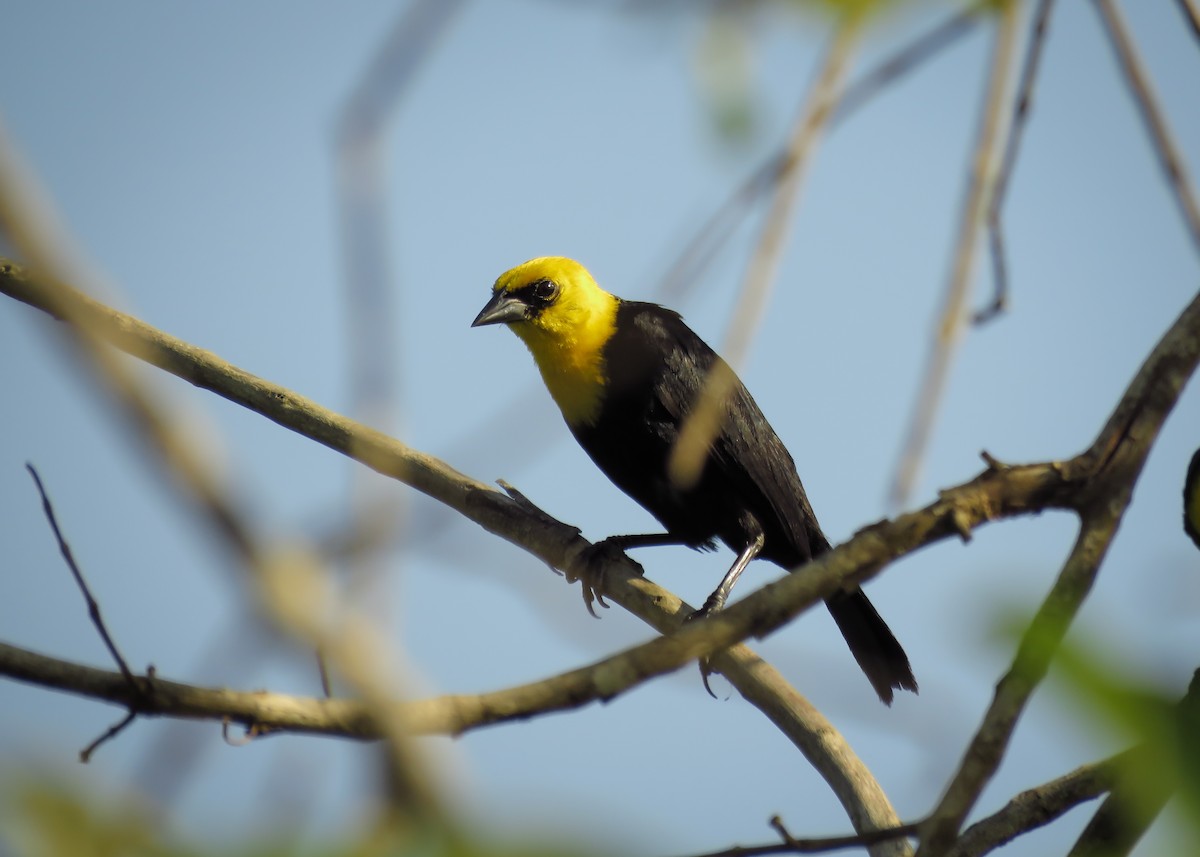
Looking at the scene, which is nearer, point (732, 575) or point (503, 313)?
point (732, 575)

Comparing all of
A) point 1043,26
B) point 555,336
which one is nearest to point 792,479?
point 555,336

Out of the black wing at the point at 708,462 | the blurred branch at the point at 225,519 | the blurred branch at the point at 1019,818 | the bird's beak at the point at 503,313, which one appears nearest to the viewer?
the blurred branch at the point at 225,519

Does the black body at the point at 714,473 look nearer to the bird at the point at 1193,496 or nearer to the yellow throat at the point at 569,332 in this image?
the yellow throat at the point at 569,332

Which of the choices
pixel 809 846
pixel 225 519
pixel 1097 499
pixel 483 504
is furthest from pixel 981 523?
pixel 483 504

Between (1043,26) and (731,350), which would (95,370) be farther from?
(1043,26)

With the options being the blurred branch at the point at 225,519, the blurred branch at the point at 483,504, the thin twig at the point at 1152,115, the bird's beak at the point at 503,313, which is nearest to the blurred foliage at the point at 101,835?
the blurred branch at the point at 225,519

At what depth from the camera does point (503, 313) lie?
5504 millimetres

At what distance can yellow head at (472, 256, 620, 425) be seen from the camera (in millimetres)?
5277

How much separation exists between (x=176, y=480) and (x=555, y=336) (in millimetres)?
4529

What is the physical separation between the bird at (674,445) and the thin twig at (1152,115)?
269cm

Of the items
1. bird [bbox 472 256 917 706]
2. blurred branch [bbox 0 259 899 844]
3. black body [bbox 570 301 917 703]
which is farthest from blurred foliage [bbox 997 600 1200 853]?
black body [bbox 570 301 917 703]

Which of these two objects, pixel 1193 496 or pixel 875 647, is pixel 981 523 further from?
pixel 875 647

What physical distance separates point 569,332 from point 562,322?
71 millimetres

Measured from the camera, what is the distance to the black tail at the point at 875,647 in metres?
4.87
